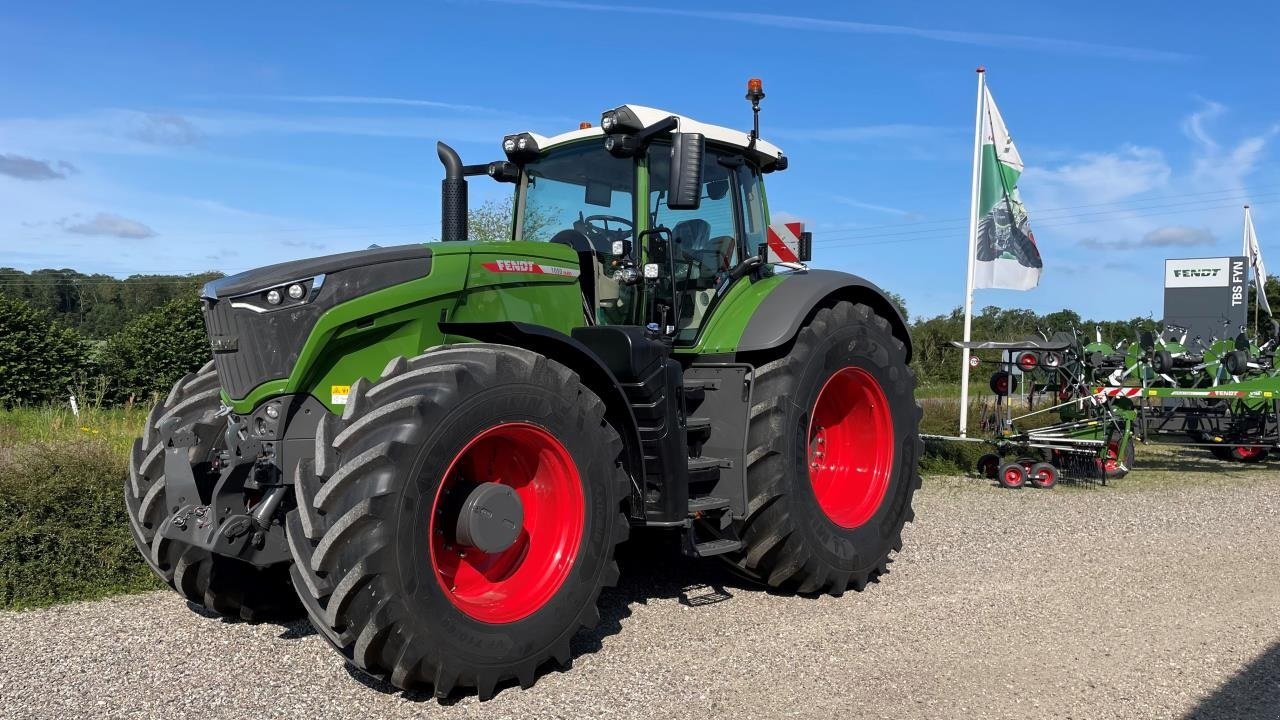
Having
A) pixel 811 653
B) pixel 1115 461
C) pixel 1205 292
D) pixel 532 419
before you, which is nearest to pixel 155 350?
pixel 1115 461

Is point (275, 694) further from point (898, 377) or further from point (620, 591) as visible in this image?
point (898, 377)

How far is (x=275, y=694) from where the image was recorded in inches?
159

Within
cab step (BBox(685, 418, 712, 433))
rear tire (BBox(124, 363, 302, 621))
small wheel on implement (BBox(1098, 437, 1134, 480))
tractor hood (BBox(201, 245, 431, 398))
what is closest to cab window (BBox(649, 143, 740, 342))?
cab step (BBox(685, 418, 712, 433))

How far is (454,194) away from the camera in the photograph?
19.0 ft

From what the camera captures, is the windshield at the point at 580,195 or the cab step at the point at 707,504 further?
the windshield at the point at 580,195

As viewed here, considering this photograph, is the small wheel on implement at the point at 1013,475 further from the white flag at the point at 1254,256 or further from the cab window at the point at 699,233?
the white flag at the point at 1254,256

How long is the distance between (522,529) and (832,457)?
2765 millimetres

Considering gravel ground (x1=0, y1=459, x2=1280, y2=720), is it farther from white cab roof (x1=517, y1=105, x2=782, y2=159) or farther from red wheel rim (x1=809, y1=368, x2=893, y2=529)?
white cab roof (x1=517, y1=105, x2=782, y2=159)

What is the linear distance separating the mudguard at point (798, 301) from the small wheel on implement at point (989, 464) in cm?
512

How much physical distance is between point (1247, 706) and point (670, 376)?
285 centimetres

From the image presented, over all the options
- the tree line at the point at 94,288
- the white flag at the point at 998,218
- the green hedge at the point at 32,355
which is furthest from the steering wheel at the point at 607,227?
the tree line at the point at 94,288

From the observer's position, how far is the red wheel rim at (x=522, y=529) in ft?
13.5

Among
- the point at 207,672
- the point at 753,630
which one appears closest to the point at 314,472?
the point at 207,672

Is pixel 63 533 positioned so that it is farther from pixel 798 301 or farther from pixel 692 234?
pixel 798 301
